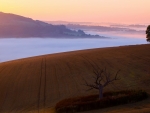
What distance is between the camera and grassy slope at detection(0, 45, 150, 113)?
33781 millimetres

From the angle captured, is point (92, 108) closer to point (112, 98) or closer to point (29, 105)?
point (112, 98)

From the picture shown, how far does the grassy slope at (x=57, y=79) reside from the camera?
111 ft

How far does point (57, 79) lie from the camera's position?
42844 mm

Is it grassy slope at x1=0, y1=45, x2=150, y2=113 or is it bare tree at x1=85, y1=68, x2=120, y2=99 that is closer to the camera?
bare tree at x1=85, y1=68, x2=120, y2=99

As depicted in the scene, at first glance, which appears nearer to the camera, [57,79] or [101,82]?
[101,82]

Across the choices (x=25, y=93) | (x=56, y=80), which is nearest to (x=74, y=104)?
(x=25, y=93)

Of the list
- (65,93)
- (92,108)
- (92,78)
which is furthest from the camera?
(92,78)

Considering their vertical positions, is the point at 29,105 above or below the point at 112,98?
below

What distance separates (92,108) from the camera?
83.7 feet

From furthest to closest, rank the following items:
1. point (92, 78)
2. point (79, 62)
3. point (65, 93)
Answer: point (79, 62) < point (92, 78) < point (65, 93)

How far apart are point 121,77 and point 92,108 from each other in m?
15.0

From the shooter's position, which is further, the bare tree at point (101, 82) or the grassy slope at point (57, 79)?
the grassy slope at point (57, 79)

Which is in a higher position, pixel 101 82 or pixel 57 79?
pixel 101 82

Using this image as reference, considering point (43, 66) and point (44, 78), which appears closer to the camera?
point (44, 78)
